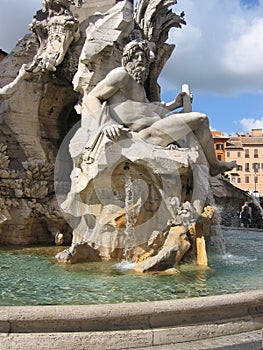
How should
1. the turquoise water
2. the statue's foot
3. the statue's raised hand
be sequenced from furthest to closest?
1. the statue's foot
2. the statue's raised hand
3. the turquoise water

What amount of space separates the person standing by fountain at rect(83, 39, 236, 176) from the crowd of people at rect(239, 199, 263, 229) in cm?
893

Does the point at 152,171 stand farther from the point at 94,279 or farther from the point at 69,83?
the point at 69,83

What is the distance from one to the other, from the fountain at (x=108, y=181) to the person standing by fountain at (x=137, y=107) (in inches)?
0.5

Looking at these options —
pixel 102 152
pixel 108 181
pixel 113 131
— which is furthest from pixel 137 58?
pixel 108 181

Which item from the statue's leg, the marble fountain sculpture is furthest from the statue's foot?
the statue's leg

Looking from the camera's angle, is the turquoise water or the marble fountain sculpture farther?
the marble fountain sculpture

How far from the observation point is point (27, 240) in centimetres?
707

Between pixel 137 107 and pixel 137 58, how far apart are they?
638 millimetres

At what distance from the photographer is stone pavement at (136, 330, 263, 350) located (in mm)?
2678

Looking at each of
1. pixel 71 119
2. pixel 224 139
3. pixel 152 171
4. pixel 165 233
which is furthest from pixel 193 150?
pixel 224 139

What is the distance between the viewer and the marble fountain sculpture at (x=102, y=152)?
200 inches

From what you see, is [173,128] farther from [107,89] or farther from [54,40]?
[54,40]

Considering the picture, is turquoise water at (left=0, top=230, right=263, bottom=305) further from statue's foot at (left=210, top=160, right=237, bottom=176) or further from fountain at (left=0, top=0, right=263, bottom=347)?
statue's foot at (left=210, top=160, right=237, bottom=176)

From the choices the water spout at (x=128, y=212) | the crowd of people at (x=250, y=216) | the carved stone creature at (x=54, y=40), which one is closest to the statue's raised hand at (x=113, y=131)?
the water spout at (x=128, y=212)
